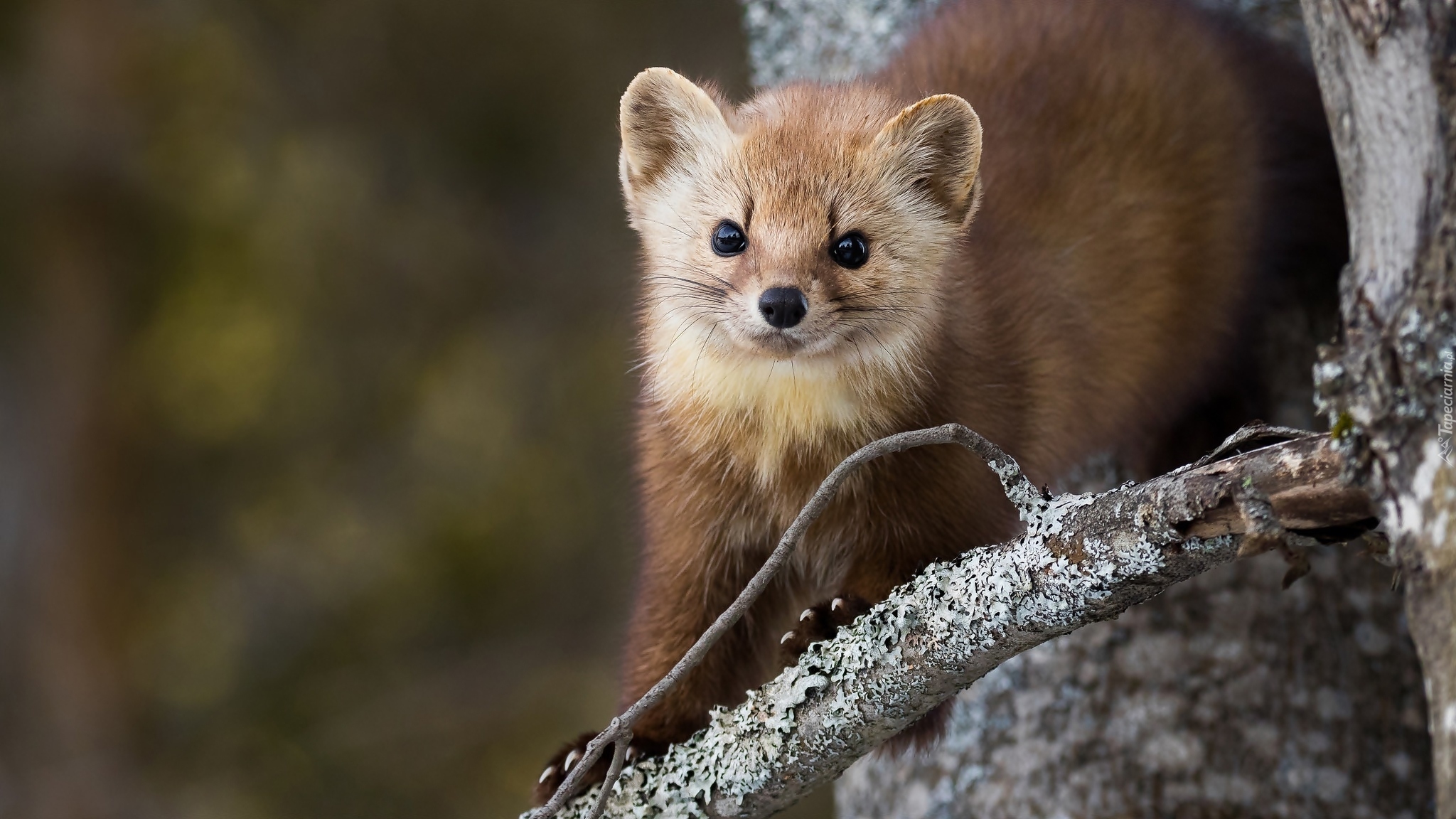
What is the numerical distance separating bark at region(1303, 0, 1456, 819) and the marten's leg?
5.20 feet

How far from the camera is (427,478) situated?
274 inches

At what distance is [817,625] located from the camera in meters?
2.64

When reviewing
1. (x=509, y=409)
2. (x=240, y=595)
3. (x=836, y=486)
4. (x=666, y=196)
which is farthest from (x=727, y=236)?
(x=240, y=595)

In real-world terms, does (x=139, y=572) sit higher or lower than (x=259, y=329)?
lower

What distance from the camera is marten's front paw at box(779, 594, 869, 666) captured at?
2629mm

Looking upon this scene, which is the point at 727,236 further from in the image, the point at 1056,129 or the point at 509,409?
the point at 509,409

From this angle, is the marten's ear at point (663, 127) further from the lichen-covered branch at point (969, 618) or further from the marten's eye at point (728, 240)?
the lichen-covered branch at point (969, 618)

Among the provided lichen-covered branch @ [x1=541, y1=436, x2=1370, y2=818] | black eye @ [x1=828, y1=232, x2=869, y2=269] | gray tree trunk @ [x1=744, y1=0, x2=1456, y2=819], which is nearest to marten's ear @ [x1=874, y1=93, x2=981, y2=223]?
black eye @ [x1=828, y1=232, x2=869, y2=269]

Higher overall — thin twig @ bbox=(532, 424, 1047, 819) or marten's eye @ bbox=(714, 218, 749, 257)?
marten's eye @ bbox=(714, 218, 749, 257)

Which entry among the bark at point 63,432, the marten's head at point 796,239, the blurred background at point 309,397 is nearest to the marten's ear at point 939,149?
the marten's head at point 796,239

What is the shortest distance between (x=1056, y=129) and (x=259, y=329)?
472 cm

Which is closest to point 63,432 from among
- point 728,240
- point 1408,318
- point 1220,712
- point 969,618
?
point 728,240

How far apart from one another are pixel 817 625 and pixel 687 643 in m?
0.45

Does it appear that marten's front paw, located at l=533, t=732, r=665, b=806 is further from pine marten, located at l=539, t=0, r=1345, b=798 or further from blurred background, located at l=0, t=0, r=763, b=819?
blurred background, located at l=0, t=0, r=763, b=819
